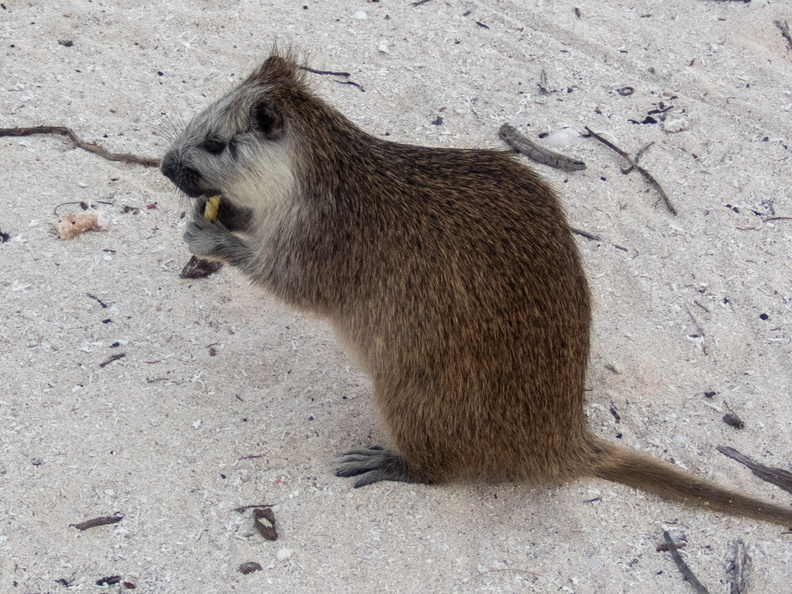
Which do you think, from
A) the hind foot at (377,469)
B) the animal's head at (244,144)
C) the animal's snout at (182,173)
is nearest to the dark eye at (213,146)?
the animal's head at (244,144)

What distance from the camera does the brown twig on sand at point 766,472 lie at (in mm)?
3367

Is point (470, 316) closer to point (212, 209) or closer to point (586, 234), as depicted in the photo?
point (212, 209)

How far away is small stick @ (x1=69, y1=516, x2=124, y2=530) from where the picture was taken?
288 cm

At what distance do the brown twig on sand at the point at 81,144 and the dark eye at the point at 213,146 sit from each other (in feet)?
4.85

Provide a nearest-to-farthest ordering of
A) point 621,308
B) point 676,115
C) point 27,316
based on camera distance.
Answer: point 27,316, point 621,308, point 676,115

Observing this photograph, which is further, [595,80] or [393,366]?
[595,80]

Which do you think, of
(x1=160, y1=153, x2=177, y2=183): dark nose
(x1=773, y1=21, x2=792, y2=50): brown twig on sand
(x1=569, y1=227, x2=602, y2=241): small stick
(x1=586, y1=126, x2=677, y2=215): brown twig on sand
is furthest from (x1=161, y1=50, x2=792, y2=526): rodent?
(x1=773, y1=21, x2=792, y2=50): brown twig on sand

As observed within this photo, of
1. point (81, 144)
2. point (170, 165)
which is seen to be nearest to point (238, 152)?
point (170, 165)

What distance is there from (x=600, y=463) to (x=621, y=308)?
43.9 inches

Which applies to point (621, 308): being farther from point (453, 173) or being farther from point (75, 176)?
point (75, 176)

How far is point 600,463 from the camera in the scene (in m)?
3.35

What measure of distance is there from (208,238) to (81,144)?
1.51 meters

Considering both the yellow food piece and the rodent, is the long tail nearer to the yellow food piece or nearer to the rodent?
the rodent

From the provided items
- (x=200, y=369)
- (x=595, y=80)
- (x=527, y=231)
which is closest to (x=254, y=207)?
(x=200, y=369)
